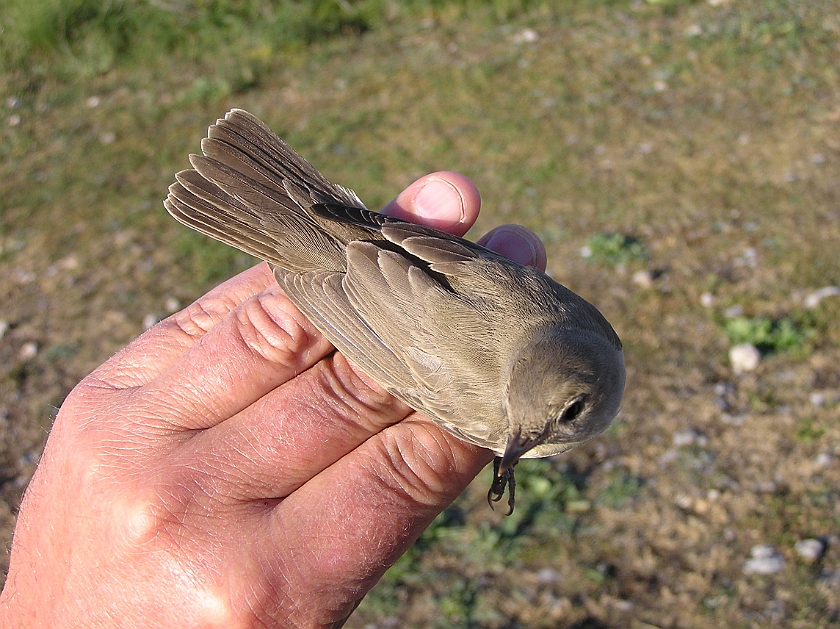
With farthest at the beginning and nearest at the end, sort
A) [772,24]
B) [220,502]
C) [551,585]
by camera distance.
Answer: [772,24]
[551,585]
[220,502]

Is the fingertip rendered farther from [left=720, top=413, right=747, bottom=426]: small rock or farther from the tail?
[left=720, top=413, right=747, bottom=426]: small rock

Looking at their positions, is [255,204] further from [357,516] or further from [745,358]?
[745,358]

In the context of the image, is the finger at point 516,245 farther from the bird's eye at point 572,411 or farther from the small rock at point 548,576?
the small rock at point 548,576

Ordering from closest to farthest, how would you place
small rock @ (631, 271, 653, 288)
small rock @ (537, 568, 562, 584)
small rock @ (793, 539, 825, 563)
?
1. small rock @ (793, 539, 825, 563)
2. small rock @ (537, 568, 562, 584)
3. small rock @ (631, 271, 653, 288)

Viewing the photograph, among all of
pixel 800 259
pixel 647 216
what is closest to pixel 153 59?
pixel 647 216

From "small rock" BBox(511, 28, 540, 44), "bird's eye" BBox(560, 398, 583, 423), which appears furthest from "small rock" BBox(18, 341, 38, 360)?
"small rock" BBox(511, 28, 540, 44)

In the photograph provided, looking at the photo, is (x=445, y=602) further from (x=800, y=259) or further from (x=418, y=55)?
(x=418, y=55)

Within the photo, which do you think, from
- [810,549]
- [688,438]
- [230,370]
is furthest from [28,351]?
[810,549]
